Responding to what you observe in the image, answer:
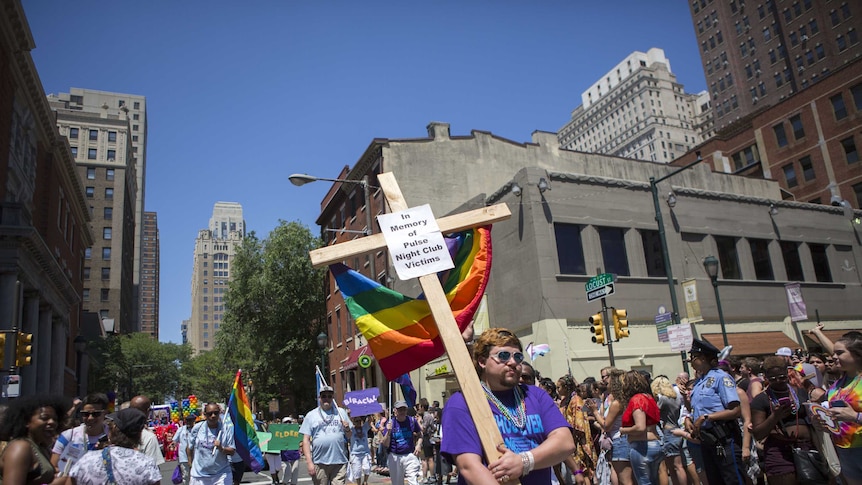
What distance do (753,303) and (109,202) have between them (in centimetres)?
9261

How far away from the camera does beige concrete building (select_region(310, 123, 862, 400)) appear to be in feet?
75.2

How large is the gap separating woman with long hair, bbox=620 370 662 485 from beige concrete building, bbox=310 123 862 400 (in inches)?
563

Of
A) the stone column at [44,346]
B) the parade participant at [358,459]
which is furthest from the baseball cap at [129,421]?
the stone column at [44,346]

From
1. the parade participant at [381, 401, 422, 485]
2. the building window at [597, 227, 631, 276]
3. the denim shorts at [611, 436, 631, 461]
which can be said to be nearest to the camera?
the denim shorts at [611, 436, 631, 461]

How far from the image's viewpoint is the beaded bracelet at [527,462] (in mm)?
3182

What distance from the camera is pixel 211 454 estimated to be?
9.11m

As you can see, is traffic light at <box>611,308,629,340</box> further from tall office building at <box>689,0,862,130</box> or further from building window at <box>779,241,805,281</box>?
tall office building at <box>689,0,862,130</box>

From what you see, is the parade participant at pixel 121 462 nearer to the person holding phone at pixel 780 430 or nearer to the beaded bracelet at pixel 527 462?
the beaded bracelet at pixel 527 462

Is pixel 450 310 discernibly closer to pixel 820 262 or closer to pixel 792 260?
pixel 792 260

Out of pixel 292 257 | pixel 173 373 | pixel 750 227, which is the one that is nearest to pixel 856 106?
pixel 750 227

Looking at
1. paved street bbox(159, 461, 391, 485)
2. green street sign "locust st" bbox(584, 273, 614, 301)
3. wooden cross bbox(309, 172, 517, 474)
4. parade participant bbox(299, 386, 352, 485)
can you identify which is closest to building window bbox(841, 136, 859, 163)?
green street sign "locust st" bbox(584, 273, 614, 301)

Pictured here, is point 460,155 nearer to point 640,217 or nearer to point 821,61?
point 640,217

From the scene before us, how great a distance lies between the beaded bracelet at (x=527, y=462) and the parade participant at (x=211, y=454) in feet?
23.3

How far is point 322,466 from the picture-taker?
961 cm
